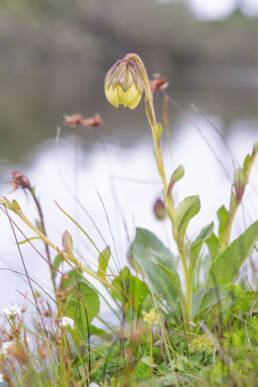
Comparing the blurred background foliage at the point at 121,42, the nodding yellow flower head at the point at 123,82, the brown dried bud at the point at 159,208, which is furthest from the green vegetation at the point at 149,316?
the blurred background foliage at the point at 121,42

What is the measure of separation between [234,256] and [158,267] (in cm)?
23

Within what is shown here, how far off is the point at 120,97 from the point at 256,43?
76.9 feet

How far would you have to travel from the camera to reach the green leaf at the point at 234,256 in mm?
837

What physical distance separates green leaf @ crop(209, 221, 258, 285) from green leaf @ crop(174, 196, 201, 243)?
97 millimetres

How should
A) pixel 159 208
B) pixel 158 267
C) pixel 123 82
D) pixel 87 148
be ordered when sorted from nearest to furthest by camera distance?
pixel 123 82, pixel 158 267, pixel 159 208, pixel 87 148

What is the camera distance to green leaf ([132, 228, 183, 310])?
3.14ft

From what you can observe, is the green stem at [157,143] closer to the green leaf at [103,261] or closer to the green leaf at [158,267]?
the green leaf at [158,267]

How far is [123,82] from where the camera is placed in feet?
2.70

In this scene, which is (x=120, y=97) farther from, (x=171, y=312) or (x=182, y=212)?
(x=171, y=312)

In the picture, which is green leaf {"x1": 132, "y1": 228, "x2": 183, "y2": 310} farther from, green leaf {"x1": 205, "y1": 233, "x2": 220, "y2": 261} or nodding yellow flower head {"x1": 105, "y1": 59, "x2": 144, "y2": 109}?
nodding yellow flower head {"x1": 105, "y1": 59, "x2": 144, "y2": 109}

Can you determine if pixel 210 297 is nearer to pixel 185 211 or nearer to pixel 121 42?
pixel 185 211

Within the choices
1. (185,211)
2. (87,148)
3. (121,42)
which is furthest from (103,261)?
(121,42)

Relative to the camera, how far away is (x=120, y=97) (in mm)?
836

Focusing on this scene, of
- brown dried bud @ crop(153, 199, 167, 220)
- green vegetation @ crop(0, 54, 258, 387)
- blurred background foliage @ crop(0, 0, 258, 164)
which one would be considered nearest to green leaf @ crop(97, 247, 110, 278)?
green vegetation @ crop(0, 54, 258, 387)
